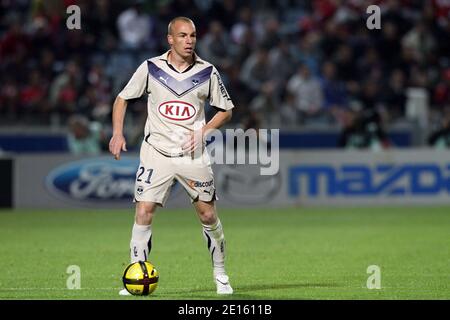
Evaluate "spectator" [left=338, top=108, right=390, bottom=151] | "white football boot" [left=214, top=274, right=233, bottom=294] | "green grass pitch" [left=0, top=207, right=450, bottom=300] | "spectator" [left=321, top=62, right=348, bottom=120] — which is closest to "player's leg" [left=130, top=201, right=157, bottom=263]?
"green grass pitch" [left=0, top=207, right=450, bottom=300]

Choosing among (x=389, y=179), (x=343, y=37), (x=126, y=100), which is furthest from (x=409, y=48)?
(x=126, y=100)

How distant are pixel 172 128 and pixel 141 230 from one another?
2.97 feet

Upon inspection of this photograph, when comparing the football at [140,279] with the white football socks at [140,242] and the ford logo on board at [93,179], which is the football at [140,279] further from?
the ford logo on board at [93,179]

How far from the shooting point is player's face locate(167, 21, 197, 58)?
30.5ft

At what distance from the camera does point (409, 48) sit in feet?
79.5

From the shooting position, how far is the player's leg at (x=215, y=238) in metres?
9.50

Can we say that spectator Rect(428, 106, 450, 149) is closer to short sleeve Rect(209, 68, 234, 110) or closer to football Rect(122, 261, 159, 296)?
short sleeve Rect(209, 68, 234, 110)

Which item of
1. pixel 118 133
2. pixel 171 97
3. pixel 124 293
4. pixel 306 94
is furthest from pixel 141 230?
pixel 306 94

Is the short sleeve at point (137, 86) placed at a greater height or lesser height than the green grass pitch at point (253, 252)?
greater

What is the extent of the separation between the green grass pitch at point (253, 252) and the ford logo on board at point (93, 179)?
0.42 metres

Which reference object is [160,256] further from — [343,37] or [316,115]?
[343,37]

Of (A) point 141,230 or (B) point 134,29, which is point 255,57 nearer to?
(B) point 134,29

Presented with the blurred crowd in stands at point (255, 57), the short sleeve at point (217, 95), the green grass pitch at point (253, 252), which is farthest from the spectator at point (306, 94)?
the short sleeve at point (217, 95)

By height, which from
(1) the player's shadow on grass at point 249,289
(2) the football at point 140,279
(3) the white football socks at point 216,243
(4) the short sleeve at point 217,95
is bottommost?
(1) the player's shadow on grass at point 249,289
